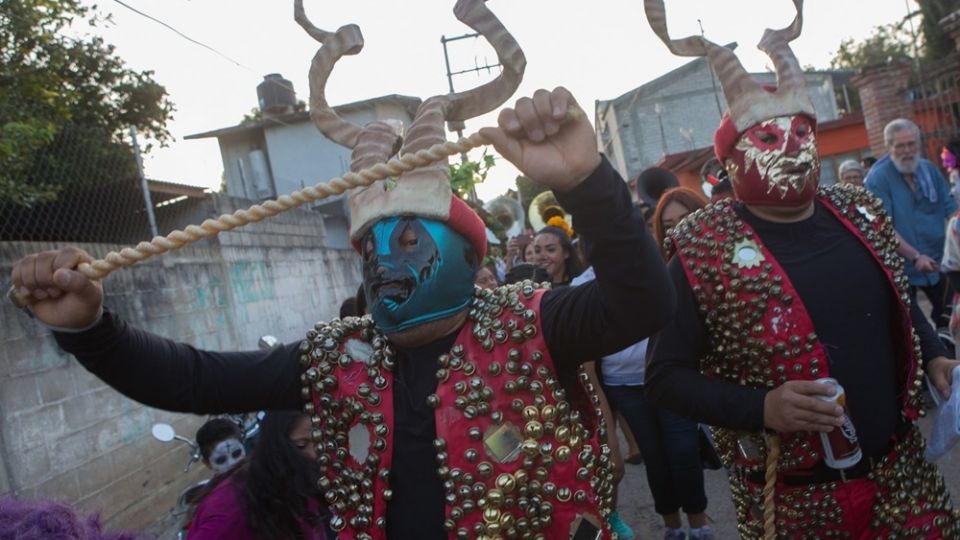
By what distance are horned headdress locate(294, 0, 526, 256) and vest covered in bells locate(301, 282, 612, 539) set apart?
0.93 feet

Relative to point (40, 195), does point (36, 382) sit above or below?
below

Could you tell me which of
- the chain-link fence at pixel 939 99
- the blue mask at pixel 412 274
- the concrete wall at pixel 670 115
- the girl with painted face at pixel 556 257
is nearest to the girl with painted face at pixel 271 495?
the blue mask at pixel 412 274

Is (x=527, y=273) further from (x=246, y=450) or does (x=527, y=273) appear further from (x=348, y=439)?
(x=348, y=439)

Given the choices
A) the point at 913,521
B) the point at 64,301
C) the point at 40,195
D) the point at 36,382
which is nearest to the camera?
the point at 64,301

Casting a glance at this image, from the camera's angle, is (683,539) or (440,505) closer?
(440,505)

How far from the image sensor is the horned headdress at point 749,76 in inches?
115

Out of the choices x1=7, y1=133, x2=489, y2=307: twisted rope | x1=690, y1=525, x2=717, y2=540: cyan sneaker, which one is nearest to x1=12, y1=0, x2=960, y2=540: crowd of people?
x1=7, y1=133, x2=489, y2=307: twisted rope

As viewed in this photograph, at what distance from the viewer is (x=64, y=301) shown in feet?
6.64

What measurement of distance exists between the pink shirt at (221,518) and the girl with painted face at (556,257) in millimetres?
3315

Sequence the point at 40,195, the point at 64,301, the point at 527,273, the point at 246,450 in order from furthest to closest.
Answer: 1. the point at 527,273
2. the point at 40,195
3. the point at 246,450
4. the point at 64,301

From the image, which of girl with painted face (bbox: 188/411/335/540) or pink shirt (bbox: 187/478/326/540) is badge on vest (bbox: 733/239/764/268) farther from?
pink shirt (bbox: 187/478/326/540)

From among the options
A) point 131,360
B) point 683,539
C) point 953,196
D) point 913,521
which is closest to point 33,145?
point 131,360

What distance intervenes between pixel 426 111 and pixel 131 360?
989 millimetres

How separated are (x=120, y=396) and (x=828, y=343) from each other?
522 cm
